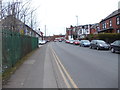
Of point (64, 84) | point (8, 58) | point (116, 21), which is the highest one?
point (116, 21)

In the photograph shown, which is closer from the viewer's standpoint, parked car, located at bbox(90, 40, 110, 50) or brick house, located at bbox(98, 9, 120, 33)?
parked car, located at bbox(90, 40, 110, 50)

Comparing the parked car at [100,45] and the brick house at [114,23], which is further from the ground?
the brick house at [114,23]

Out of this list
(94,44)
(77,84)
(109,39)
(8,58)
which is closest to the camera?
(77,84)

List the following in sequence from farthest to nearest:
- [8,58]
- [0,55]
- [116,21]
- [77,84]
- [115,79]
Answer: [116,21] < [8,58] < [0,55] < [115,79] < [77,84]

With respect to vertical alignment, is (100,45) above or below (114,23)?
below

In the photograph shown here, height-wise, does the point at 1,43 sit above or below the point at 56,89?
above

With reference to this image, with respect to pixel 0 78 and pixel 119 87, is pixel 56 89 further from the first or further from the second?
pixel 0 78

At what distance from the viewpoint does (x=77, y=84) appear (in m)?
6.68

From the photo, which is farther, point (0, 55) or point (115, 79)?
point (0, 55)

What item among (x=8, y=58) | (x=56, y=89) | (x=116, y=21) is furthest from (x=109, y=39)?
(x=56, y=89)

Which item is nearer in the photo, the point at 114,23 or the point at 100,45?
the point at 100,45

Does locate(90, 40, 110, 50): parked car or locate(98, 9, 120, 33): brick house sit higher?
locate(98, 9, 120, 33): brick house

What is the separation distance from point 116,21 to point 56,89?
41450 mm

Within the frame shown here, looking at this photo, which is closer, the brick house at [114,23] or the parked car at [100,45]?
the parked car at [100,45]
